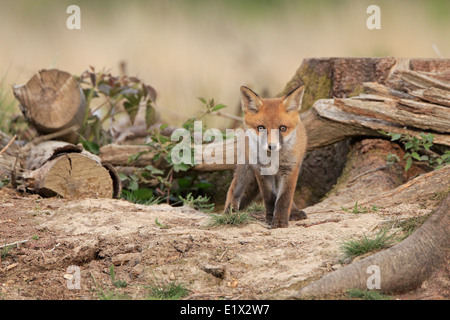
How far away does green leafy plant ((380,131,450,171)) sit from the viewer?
5418mm

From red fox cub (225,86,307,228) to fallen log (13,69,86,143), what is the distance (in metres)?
2.94

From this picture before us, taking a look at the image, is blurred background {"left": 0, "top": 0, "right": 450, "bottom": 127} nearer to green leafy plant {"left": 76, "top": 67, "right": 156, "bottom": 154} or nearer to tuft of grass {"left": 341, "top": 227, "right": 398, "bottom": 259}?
green leafy plant {"left": 76, "top": 67, "right": 156, "bottom": 154}

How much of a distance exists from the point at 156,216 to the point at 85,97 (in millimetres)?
3286

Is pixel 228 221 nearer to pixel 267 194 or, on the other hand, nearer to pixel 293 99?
pixel 267 194

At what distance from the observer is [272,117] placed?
4.30 m

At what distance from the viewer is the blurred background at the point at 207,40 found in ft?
27.1

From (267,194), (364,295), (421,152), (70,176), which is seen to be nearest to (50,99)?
(70,176)

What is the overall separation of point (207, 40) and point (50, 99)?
Result: 3197 millimetres

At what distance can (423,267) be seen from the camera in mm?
3010

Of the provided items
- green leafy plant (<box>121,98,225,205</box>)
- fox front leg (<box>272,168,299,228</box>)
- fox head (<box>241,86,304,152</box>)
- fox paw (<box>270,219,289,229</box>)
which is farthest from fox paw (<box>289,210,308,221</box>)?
green leafy plant (<box>121,98,225,205</box>)

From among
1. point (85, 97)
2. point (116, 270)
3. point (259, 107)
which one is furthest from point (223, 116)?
point (116, 270)

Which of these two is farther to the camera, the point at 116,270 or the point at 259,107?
the point at 259,107
